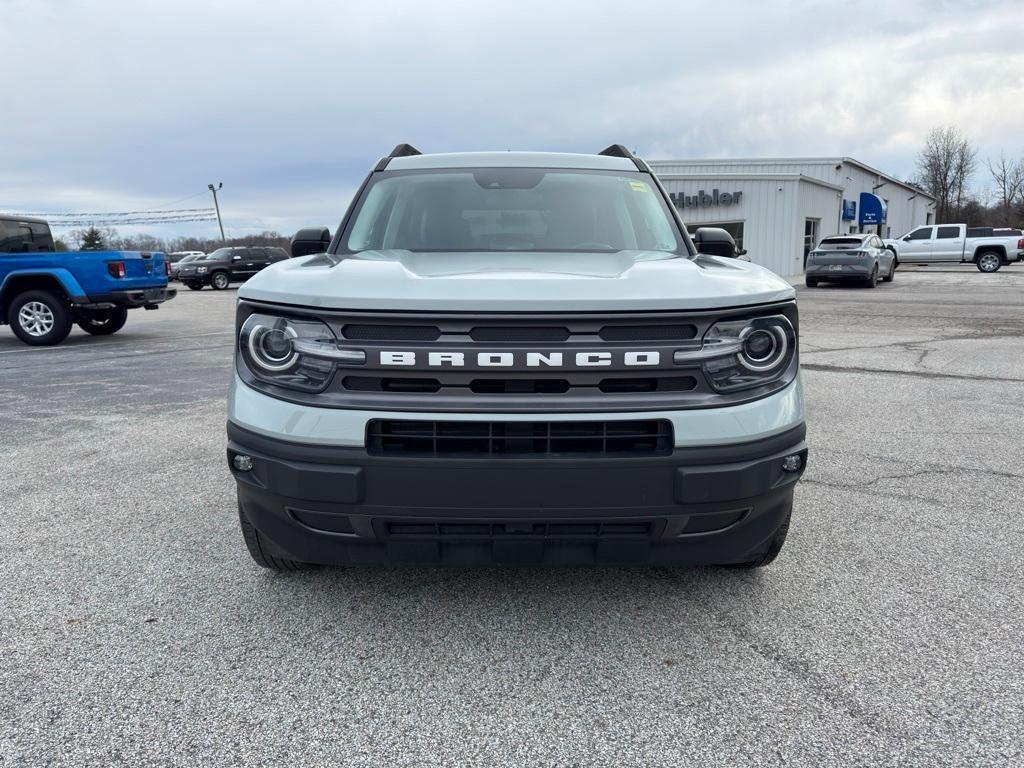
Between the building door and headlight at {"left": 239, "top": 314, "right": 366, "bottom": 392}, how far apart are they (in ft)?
112

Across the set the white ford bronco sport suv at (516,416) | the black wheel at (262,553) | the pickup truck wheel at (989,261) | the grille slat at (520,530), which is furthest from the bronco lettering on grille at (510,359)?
the pickup truck wheel at (989,261)

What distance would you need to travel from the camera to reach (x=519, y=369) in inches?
82.0

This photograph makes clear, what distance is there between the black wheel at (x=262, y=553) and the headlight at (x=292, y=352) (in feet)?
2.04

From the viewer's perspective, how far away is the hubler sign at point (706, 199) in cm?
3075

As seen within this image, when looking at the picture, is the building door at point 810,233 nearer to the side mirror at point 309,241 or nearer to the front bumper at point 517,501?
the side mirror at point 309,241

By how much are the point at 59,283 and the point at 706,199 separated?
86.6 ft

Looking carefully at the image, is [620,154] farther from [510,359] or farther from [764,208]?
[764,208]

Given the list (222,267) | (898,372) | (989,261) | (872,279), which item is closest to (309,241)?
(898,372)

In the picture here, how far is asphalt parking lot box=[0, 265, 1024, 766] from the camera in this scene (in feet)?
6.44

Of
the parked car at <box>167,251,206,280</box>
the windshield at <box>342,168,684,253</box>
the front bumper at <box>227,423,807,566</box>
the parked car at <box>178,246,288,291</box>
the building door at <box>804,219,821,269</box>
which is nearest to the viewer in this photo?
the front bumper at <box>227,423,807,566</box>

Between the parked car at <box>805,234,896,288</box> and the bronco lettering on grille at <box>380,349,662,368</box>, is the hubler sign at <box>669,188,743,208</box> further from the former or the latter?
the bronco lettering on grille at <box>380,349,662,368</box>

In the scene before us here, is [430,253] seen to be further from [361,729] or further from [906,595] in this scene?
[906,595]

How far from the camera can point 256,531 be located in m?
2.61

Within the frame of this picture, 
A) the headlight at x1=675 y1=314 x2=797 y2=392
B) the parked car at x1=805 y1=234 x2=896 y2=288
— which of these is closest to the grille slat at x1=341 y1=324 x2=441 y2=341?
the headlight at x1=675 y1=314 x2=797 y2=392
